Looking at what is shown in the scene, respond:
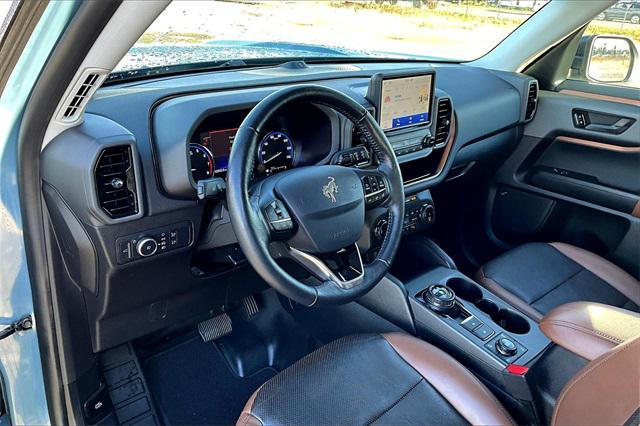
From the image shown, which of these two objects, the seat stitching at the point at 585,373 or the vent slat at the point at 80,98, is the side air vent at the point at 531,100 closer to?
the seat stitching at the point at 585,373

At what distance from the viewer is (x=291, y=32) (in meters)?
2.15

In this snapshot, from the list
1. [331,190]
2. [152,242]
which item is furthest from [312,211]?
[152,242]

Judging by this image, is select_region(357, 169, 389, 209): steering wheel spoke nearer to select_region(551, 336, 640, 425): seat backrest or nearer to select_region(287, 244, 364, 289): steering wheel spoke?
select_region(287, 244, 364, 289): steering wheel spoke

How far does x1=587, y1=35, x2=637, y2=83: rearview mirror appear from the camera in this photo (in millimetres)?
2522

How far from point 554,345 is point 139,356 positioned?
4.87 ft

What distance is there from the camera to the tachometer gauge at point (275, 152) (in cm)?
157

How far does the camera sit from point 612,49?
2.56m

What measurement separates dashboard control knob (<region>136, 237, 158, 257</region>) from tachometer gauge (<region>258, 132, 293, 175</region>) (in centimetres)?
38

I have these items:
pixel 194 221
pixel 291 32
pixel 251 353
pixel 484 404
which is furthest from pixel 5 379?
pixel 291 32

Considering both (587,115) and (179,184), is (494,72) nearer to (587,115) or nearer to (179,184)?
(587,115)

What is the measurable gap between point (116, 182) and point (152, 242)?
0.70ft

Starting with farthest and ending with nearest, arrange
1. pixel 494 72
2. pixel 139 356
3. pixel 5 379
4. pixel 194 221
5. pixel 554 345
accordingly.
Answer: pixel 494 72, pixel 139 356, pixel 554 345, pixel 194 221, pixel 5 379

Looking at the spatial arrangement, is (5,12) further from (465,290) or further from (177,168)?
(465,290)

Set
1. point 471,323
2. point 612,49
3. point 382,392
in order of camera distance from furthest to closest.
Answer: point 612,49 < point 471,323 < point 382,392
